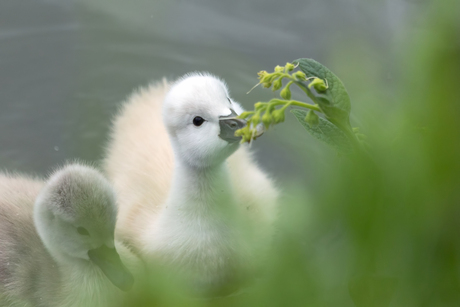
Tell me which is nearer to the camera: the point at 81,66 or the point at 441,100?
the point at 441,100

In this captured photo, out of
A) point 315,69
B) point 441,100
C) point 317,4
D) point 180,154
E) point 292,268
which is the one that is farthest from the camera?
point 317,4

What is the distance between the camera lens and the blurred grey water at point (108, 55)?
125 inches

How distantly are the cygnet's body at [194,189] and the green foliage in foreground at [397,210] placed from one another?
1079 mm

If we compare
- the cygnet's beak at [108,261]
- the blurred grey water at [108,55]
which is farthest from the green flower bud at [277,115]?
the blurred grey water at [108,55]

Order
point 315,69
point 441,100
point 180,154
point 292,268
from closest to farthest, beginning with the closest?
1. point 441,100
2. point 292,268
3. point 315,69
4. point 180,154

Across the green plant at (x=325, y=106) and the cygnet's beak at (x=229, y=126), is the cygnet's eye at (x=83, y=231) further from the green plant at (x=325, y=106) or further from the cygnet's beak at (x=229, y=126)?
the green plant at (x=325, y=106)

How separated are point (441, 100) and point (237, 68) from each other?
117 inches

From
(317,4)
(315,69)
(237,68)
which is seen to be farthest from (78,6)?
(315,69)

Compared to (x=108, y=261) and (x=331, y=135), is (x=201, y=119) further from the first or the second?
(x=331, y=135)

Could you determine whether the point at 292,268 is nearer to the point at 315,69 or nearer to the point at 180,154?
the point at 315,69

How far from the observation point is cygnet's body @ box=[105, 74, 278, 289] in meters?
1.93

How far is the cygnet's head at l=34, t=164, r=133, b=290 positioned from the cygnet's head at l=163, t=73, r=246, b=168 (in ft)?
1.23

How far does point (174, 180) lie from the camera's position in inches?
86.4

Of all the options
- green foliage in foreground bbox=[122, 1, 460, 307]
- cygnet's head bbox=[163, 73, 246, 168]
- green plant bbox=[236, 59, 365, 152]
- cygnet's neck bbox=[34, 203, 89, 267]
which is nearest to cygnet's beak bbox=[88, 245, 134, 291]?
cygnet's neck bbox=[34, 203, 89, 267]
